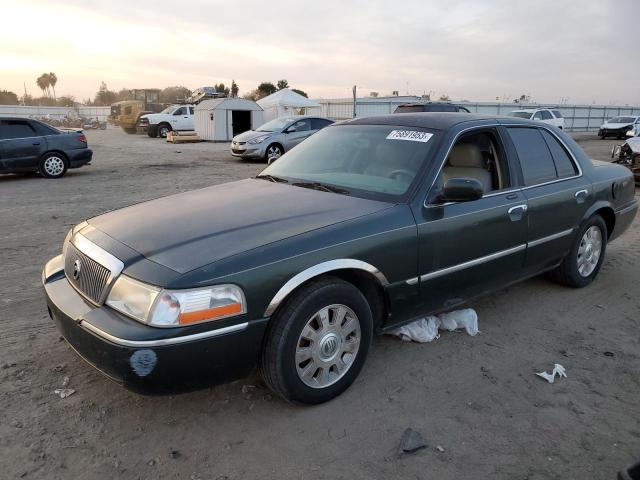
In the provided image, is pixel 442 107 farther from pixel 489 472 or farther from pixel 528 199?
pixel 489 472

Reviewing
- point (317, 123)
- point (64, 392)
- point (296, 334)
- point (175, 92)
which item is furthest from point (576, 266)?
point (175, 92)

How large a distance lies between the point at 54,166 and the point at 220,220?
35.9 feet

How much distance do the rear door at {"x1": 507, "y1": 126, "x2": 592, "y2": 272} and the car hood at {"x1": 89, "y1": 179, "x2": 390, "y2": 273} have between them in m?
1.59

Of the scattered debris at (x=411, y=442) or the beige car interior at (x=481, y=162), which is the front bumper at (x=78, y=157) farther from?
the scattered debris at (x=411, y=442)

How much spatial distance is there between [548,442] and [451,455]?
1.81ft

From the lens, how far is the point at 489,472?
2391 millimetres

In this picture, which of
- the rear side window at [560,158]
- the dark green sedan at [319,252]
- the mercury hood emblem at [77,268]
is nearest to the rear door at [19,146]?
the dark green sedan at [319,252]

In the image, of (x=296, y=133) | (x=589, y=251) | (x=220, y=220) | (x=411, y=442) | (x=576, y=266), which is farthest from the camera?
(x=296, y=133)

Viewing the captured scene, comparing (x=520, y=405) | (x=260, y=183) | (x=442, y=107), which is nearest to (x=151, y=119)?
(x=442, y=107)

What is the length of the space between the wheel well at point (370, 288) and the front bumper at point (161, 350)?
24.2 inches

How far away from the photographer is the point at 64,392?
9.72 ft

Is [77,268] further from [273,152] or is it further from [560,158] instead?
[273,152]

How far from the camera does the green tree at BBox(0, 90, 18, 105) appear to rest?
81500 mm

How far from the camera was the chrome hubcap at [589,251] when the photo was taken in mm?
4738
